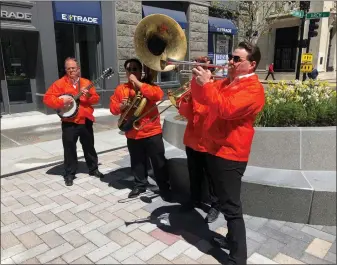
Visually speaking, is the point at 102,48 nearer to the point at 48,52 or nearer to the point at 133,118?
the point at 48,52

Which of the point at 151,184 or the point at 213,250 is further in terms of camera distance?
the point at 151,184

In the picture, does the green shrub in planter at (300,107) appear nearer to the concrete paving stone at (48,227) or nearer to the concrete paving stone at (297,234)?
the concrete paving stone at (297,234)

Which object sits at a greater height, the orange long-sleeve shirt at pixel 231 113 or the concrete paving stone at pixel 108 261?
the orange long-sleeve shirt at pixel 231 113

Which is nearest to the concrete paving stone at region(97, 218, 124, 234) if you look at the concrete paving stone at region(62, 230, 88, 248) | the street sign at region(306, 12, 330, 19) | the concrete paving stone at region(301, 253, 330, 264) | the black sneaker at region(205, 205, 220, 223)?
the concrete paving stone at region(62, 230, 88, 248)

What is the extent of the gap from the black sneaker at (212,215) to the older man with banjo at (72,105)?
6.78 feet

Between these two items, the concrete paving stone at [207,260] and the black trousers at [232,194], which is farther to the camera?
the concrete paving stone at [207,260]

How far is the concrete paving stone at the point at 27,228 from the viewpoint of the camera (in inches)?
119

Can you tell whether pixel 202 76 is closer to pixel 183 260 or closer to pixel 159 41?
pixel 159 41

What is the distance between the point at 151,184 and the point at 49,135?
3198 mm

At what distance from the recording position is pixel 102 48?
34.7 feet

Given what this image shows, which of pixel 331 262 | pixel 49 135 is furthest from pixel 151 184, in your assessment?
pixel 49 135

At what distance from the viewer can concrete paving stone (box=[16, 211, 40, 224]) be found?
130 inches

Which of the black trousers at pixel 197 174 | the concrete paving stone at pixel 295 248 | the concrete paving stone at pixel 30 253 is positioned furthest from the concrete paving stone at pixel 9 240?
the concrete paving stone at pixel 295 248

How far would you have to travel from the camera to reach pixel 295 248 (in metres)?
2.70
